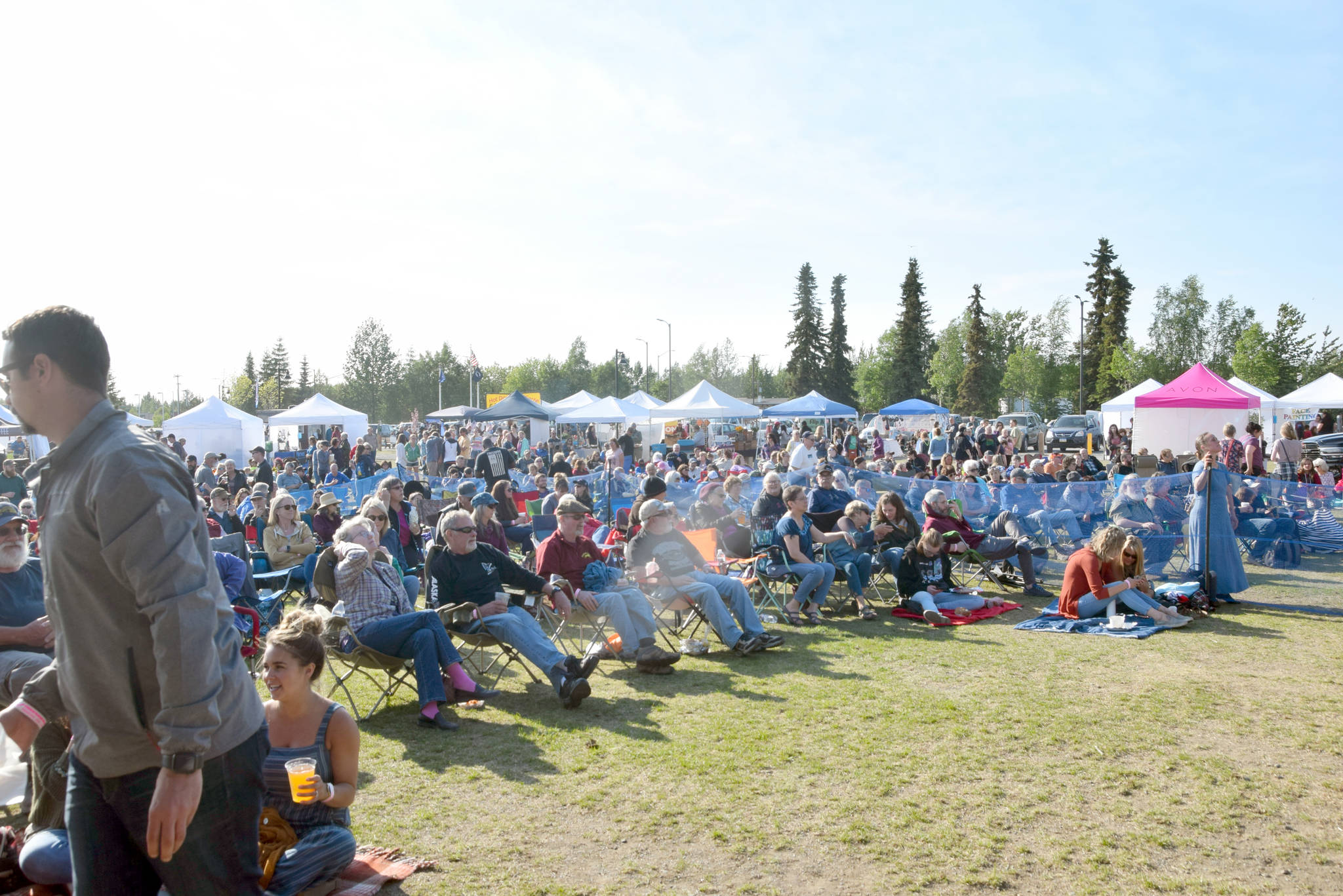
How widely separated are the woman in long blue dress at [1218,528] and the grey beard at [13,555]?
31.5 feet

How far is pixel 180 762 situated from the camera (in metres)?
1.68

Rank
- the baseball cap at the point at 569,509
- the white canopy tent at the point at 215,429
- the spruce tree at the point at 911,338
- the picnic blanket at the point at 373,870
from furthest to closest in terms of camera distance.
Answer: the spruce tree at the point at 911,338 < the white canopy tent at the point at 215,429 < the baseball cap at the point at 569,509 < the picnic blanket at the point at 373,870

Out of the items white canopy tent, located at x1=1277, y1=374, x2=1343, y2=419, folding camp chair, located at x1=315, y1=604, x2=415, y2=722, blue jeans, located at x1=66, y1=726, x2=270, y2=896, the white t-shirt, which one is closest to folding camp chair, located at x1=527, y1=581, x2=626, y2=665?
folding camp chair, located at x1=315, y1=604, x2=415, y2=722

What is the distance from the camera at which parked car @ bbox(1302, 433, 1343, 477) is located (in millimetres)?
18656

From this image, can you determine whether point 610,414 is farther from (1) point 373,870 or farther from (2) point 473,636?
(1) point 373,870

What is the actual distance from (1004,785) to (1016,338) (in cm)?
7753

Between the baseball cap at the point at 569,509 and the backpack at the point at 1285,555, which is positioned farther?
the backpack at the point at 1285,555

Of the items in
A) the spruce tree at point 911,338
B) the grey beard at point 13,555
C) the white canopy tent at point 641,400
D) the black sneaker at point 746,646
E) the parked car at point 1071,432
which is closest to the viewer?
the grey beard at point 13,555

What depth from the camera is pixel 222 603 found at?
1846mm

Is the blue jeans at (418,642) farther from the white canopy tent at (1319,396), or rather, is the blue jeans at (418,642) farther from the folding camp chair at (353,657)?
the white canopy tent at (1319,396)

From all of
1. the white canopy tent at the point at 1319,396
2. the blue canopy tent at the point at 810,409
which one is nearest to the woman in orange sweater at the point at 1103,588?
the blue canopy tent at the point at 810,409

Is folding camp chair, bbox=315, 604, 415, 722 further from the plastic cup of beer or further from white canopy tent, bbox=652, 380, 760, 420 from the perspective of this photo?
white canopy tent, bbox=652, 380, 760, 420

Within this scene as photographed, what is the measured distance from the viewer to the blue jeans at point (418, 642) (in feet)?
17.4

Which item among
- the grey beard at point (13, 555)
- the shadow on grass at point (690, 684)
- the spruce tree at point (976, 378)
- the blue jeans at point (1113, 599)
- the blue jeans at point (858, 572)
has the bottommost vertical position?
the shadow on grass at point (690, 684)
